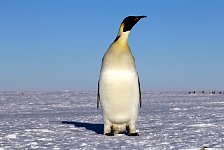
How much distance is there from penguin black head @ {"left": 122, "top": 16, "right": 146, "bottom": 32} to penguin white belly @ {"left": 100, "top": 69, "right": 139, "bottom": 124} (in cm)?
62

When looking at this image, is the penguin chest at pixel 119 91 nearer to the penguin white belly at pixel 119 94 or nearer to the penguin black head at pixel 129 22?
the penguin white belly at pixel 119 94

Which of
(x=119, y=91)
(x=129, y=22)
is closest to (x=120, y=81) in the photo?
(x=119, y=91)

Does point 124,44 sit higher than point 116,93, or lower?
higher

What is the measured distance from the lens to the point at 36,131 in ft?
23.5

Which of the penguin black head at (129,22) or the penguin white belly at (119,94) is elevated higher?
the penguin black head at (129,22)

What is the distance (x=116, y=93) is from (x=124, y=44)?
0.72m

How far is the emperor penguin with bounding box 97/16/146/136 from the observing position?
6.09m

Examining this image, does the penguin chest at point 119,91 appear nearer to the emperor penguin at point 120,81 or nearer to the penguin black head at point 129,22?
the emperor penguin at point 120,81

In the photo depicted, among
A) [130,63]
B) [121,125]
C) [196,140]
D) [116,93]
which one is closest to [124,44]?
[130,63]

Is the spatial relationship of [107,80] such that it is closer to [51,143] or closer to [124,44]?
[124,44]

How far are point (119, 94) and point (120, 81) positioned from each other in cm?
20

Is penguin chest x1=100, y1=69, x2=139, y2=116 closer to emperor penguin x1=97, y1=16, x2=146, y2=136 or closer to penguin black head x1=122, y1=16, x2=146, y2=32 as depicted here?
emperor penguin x1=97, y1=16, x2=146, y2=136

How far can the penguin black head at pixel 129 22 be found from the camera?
609 centimetres

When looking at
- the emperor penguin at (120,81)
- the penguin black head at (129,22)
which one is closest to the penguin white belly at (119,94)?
the emperor penguin at (120,81)
